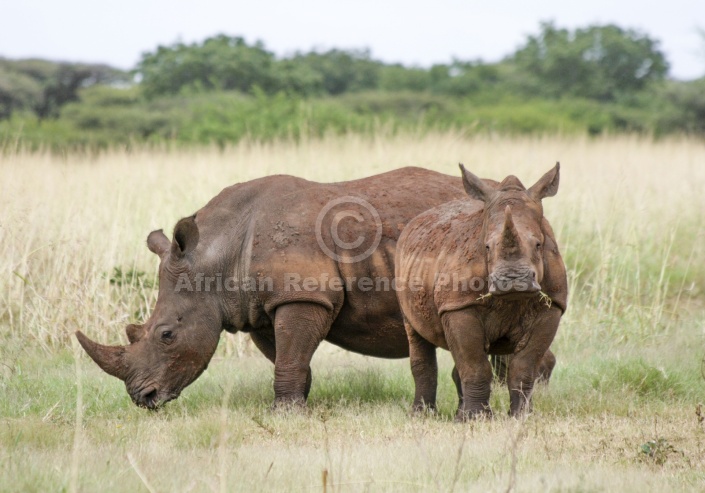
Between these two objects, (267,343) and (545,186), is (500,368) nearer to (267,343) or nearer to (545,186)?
(267,343)

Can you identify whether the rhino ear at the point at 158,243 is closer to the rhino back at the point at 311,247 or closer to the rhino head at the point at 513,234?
the rhino back at the point at 311,247

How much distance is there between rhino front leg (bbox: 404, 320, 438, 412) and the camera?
749cm

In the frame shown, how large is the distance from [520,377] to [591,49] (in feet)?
121

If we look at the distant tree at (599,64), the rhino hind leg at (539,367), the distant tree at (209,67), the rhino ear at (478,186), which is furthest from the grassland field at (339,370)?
the distant tree at (599,64)

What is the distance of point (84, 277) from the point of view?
34.6 feet

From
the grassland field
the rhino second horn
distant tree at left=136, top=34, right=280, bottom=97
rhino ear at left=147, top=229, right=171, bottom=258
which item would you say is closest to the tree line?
distant tree at left=136, top=34, right=280, bottom=97

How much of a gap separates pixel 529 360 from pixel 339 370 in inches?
117

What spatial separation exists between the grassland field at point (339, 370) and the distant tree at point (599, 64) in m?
24.6

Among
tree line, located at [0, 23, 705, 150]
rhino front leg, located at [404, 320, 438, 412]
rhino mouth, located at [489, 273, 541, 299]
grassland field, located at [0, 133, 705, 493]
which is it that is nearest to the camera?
grassland field, located at [0, 133, 705, 493]

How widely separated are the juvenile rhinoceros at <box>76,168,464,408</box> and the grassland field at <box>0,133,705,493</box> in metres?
0.39

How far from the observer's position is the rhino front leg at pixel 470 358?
6.60 m

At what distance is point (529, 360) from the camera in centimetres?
668

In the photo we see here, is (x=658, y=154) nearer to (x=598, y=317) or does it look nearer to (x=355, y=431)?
(x=598, y=317)

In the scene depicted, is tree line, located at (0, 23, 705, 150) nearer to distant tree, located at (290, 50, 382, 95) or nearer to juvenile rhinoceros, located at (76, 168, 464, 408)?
distant tree, located at (290, 50, 382, 95)
